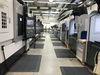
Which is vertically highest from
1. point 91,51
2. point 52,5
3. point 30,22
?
point 52,5

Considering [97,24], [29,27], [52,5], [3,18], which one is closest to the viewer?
[3,18]

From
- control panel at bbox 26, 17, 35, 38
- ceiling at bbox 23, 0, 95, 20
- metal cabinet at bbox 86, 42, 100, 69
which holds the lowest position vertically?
metal cabinet at bbox 86, 42, 100, 69

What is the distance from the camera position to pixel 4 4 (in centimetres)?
192

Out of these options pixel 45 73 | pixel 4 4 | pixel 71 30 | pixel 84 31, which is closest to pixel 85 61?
pixel 84 31

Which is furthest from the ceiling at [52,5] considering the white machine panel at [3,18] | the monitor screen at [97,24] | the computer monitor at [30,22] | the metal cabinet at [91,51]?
the white machine panel at [3,18]

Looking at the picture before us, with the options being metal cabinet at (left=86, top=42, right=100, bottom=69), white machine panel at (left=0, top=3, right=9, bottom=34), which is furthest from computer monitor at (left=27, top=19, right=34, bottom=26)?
metal cabinet at (left=86, top=42, right=100, bottom=69)

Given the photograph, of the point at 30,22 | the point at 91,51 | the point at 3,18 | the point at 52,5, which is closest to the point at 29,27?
the point at 30,22

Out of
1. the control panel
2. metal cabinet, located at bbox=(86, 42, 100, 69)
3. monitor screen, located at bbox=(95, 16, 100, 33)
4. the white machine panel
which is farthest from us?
the control panel

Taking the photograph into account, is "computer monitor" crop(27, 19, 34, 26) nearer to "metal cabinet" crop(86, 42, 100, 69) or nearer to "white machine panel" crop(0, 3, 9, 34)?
"white machine panel" crop(0, 3, 9, 34)

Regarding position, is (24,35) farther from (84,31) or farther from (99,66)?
(99,66)

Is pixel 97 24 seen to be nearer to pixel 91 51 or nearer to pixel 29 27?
pixel 91 51

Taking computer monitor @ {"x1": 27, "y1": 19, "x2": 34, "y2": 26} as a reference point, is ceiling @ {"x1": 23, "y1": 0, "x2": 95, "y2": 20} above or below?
above

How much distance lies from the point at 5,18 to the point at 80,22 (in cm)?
254

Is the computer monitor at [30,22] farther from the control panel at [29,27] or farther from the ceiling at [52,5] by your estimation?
the ceiling at [52,5]
